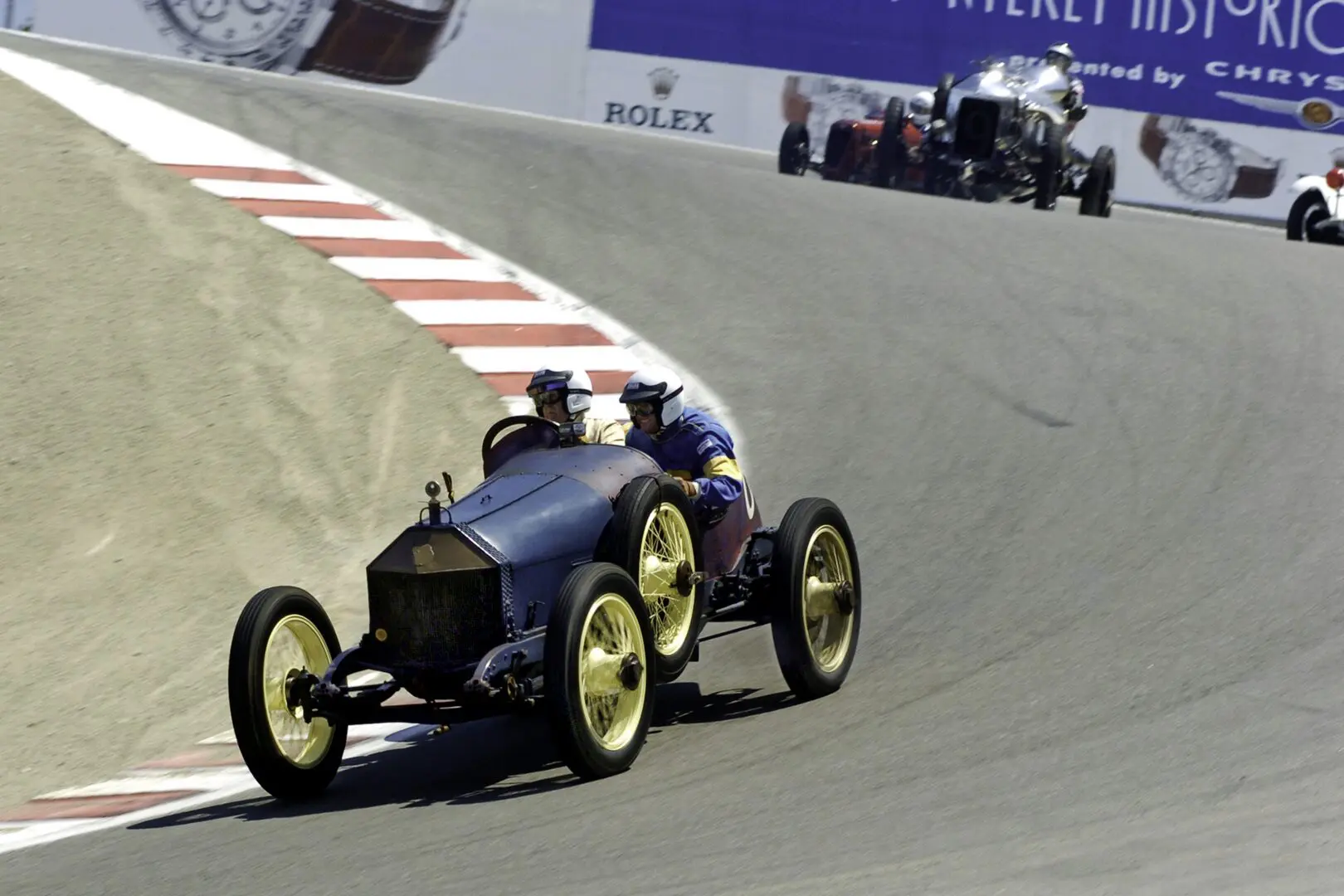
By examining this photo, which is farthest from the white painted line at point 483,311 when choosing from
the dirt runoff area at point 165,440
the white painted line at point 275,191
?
the white painted line at point 275,191

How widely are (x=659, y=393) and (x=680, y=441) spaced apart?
241 mm

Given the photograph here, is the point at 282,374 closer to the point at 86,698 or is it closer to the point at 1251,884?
the point at 86,698

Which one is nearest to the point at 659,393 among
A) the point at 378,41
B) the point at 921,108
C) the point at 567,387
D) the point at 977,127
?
the point at 567,387

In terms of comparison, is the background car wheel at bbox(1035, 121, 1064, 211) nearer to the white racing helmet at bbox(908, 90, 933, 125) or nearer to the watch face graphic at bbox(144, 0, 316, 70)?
the white racing helmet at bbox(908, 90, 933, 125)

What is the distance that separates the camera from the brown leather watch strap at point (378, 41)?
1970cm

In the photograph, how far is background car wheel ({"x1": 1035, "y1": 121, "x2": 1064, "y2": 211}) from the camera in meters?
16.7

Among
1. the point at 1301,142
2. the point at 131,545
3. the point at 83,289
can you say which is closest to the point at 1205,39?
the point at 1301,142

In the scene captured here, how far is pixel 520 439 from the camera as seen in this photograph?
7.12 metres

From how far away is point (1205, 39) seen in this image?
20.6 m

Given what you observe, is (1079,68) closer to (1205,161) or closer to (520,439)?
(1205,161)

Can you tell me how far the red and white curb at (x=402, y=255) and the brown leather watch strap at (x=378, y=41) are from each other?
17.2ft

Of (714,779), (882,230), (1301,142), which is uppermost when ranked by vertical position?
(1301,142)

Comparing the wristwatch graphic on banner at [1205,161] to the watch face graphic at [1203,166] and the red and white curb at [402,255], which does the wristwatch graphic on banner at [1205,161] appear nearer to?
the watch face graphic at [1203,166]

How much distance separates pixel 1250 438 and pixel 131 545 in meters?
5.70
